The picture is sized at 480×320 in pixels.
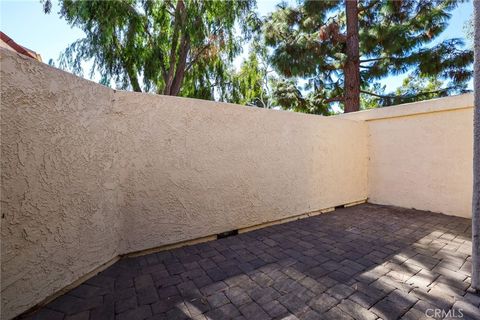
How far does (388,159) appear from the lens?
20.0 feet

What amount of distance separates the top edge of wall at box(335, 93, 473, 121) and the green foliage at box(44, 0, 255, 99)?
671 centimetres

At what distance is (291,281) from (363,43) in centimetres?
969

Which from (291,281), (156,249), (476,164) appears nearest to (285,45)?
(476,164)

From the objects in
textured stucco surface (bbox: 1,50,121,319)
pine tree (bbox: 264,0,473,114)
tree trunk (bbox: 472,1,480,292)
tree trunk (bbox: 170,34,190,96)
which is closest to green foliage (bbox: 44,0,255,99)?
tree trunk (bbox: 170,34,190,96)

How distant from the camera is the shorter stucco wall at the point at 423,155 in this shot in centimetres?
497

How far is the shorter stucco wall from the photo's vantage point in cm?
497

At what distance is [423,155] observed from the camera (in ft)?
18.1

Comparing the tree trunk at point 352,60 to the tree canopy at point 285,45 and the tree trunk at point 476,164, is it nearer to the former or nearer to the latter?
the tree canopy at point 285,45

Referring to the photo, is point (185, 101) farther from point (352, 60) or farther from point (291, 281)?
point (352, 60)

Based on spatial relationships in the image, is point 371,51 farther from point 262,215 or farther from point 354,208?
point 262,215

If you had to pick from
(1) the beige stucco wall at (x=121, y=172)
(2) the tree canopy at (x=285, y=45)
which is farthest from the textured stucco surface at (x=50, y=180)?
(2) the tree canopy at (x=285, y=45)

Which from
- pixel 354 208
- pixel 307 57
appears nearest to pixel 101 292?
pixel 354 208

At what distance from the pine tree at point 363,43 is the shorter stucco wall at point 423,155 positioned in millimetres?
3679

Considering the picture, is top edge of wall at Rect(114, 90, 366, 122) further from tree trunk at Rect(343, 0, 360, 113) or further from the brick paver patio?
tree trunk at Rect(343, 0, 360, 113)
